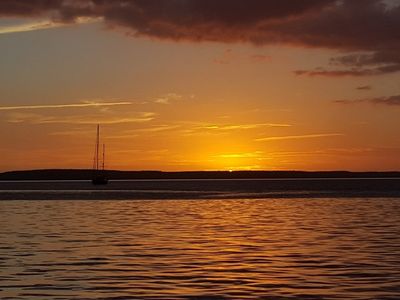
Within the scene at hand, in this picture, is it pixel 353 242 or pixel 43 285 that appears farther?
pixel 353 242

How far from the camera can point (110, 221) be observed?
2505 inches

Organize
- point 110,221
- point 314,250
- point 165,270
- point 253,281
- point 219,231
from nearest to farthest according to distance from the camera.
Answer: point 253,281
point 165,270
point 314,250
point 219,231
point 110,221

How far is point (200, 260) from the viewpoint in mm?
35688

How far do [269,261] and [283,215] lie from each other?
37211mm

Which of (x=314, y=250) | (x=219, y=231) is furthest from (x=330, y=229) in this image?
(x=314, y=250)

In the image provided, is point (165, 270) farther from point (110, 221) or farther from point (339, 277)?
point (110, 221)

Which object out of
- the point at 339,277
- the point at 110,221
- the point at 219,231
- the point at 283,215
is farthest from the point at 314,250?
the point at 283,215

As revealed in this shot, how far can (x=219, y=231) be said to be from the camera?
5291 cm

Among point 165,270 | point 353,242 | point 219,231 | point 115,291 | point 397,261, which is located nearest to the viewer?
point 115,291

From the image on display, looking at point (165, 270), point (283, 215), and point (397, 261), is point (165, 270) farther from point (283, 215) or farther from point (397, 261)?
point (283, 215)

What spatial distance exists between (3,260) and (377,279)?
17.0 m

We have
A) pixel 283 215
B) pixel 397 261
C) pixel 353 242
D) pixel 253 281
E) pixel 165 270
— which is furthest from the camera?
pixel 283 215

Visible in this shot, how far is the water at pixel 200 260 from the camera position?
1072 inches

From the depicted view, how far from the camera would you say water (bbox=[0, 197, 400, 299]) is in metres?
27.2
